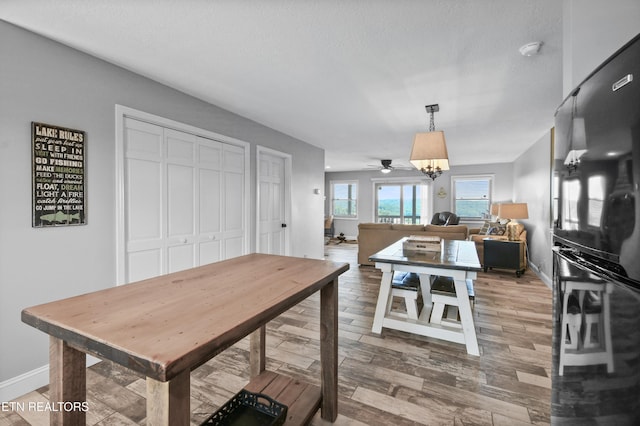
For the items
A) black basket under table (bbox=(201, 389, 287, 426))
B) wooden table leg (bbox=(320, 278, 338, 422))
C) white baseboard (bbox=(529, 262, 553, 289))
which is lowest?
white baseboard (bbox=(529, 262, 553, 289))

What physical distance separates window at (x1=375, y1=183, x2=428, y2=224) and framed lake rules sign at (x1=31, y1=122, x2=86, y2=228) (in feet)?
28.3

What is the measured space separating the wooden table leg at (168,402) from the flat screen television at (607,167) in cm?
105

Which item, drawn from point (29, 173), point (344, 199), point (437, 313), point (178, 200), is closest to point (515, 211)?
point (437, 313)

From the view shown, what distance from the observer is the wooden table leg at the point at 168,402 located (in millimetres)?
685

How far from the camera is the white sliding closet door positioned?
256cm

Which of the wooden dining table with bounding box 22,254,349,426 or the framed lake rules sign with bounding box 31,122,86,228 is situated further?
the framed lake rules sign with bounding box 31,122,86,228

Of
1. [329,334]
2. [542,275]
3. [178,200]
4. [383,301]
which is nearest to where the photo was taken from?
[329,334]

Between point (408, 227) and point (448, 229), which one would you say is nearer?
point (448, 229)

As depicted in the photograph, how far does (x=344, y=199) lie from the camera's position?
10.4 metres

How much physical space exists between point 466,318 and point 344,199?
806 cm

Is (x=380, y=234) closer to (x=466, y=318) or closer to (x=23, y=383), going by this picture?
(x=466, y=318)

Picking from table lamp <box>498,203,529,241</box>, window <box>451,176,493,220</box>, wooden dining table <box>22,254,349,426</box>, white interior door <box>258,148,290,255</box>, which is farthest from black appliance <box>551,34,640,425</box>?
window <box>451,176,493,220</box>

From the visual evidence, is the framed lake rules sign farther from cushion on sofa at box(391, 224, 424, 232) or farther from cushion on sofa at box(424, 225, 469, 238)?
cushion on sofa at box(424, 225, 469, 238)

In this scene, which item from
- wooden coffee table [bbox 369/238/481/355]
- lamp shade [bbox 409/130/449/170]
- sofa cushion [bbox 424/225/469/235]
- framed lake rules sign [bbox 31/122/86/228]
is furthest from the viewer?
sofa cushion [bbox 424/225/469/235]
